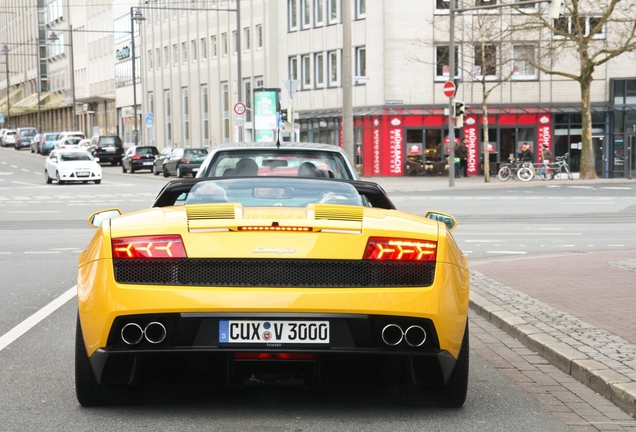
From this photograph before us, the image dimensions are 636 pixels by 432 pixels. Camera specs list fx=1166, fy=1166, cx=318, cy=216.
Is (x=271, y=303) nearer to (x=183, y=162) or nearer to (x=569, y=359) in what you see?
(x=569, y=359)

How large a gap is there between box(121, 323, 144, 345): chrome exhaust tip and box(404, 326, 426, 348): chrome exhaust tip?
1.21 metres

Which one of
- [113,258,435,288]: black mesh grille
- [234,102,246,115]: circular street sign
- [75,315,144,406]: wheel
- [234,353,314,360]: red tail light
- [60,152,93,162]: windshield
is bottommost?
[75,315,144,406]: wheel

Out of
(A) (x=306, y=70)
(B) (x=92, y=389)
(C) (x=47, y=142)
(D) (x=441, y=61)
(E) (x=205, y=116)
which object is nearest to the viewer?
(B) (x=92, y=389)

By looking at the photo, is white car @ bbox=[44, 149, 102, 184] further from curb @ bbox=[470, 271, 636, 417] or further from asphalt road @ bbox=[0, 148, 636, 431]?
curb @ bbox=[470, 271, 636, 417]

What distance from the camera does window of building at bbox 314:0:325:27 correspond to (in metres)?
58.4

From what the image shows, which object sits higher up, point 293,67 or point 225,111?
point 293,67

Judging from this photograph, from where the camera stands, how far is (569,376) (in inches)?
272

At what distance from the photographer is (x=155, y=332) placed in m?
5.27

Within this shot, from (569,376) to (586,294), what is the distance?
3433 millimetres

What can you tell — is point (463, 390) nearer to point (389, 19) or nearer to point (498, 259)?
point (498, 259)

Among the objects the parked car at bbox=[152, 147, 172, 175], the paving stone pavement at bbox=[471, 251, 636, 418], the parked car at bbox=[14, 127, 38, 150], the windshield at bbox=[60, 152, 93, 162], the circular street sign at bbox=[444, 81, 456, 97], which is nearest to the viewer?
the paving stone pavement at bbox=[471, 251, 636, 418]

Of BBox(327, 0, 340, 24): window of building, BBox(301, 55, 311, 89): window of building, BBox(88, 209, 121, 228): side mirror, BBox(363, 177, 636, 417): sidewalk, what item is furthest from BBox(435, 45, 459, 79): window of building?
BBox(88, 209, 121, 228): side mirror

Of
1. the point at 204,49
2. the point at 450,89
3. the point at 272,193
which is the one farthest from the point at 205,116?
the point at 272,193

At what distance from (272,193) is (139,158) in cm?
5493
